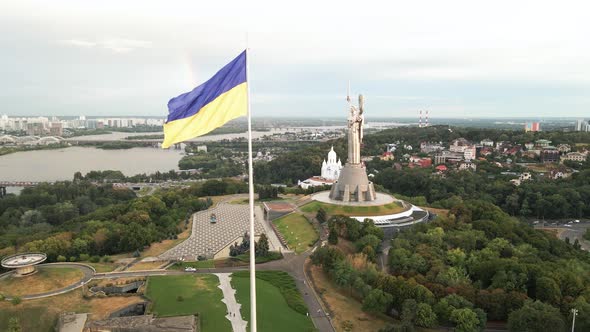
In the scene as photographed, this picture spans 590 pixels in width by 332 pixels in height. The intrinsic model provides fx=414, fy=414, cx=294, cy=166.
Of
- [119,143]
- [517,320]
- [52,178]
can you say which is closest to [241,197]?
[517,320]

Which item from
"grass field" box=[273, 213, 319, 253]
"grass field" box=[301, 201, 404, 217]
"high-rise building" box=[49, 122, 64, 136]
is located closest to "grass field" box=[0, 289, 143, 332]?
"grass field" box=[273, 213, 319, 253]

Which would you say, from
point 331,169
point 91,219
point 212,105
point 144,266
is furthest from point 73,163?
Result: point 212,105

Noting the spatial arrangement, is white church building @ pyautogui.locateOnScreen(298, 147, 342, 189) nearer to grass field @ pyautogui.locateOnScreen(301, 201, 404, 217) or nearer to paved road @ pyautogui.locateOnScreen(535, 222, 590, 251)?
grass field @ pyautogui.locateOnScreen(301, 201, 404, 217)

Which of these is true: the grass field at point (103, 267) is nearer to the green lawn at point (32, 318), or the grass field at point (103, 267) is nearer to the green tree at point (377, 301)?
the green lawn at point (32, 318)

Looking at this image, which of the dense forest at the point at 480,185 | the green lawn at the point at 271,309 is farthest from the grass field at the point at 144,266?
the dense forest at the point at 480,185

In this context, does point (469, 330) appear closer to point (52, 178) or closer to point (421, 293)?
point (421, 293)

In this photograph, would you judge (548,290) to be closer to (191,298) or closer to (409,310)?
(409,310)

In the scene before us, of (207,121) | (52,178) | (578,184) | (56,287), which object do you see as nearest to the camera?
(207,121)
